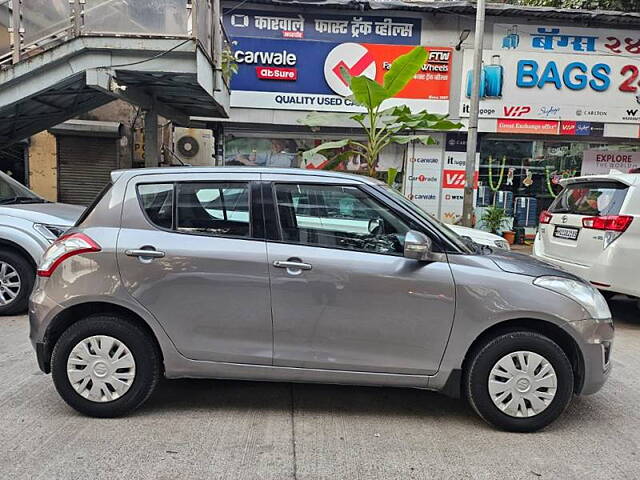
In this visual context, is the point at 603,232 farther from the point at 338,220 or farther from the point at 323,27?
the point at 323,27

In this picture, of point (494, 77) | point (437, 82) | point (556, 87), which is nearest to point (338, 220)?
point (437, 82)

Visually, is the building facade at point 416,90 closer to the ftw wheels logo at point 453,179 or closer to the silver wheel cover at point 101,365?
the ftw wheels logo at point 453,179

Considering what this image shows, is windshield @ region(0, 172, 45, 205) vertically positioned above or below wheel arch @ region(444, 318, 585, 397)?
above

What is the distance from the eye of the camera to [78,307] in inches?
136

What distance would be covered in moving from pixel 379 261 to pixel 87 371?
83.6 inches

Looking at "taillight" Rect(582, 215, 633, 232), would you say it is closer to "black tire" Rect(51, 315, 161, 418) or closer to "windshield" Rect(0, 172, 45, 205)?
"black tire" Rect(51, 315, 161, 418)

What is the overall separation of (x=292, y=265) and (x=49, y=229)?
3.92 metres

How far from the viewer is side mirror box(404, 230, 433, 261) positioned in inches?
126

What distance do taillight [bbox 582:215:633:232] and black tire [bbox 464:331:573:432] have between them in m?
3.10

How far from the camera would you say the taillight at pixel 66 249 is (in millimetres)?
3402

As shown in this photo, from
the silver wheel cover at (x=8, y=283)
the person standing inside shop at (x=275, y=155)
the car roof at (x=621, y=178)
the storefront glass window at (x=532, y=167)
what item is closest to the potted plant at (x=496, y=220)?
the storefront glass window at (x=532, y=167)

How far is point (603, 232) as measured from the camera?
578 cm

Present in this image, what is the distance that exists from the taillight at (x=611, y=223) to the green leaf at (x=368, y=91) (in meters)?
3.25

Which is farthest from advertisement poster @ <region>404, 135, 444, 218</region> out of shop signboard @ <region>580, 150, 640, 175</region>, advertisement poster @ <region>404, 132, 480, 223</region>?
shop signboard @ <region>580, 150, 640, 175</region>
